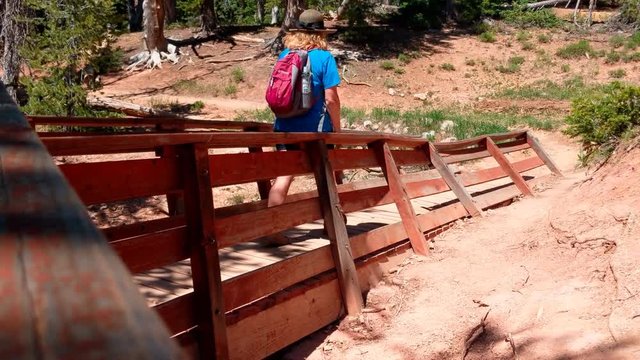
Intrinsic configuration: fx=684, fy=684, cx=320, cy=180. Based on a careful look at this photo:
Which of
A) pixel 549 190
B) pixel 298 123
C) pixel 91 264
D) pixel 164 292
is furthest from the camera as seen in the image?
pixel 549 190

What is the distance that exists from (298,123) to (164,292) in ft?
Result: 5.59

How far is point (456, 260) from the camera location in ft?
18.8

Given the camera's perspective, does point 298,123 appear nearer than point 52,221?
No

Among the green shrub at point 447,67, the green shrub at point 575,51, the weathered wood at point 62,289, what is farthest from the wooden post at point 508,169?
the green shrub at point 575,51

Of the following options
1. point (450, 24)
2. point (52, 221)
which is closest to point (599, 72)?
point (450, 24)

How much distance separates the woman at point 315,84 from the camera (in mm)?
5039

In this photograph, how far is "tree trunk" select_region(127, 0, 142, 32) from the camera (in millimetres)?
37403

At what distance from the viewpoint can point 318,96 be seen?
5090mm

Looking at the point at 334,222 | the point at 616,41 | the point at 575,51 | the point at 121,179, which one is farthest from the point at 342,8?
the point at 121,179

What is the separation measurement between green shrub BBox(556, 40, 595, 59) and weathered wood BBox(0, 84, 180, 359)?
101 ft

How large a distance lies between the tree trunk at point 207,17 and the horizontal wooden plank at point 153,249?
2726 cm

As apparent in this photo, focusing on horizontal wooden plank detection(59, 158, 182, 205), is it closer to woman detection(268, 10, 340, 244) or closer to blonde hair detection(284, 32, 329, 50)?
woman detection(268, 10, 340, 244)

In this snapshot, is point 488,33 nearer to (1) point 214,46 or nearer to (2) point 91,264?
(1) point 214,46

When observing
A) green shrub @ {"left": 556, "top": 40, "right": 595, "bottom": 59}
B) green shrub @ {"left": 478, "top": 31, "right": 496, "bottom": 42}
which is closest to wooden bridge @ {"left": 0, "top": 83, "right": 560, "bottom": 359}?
green shrub @ {"left": 556, "top": 40, "right": 595, "bottom": 59}
